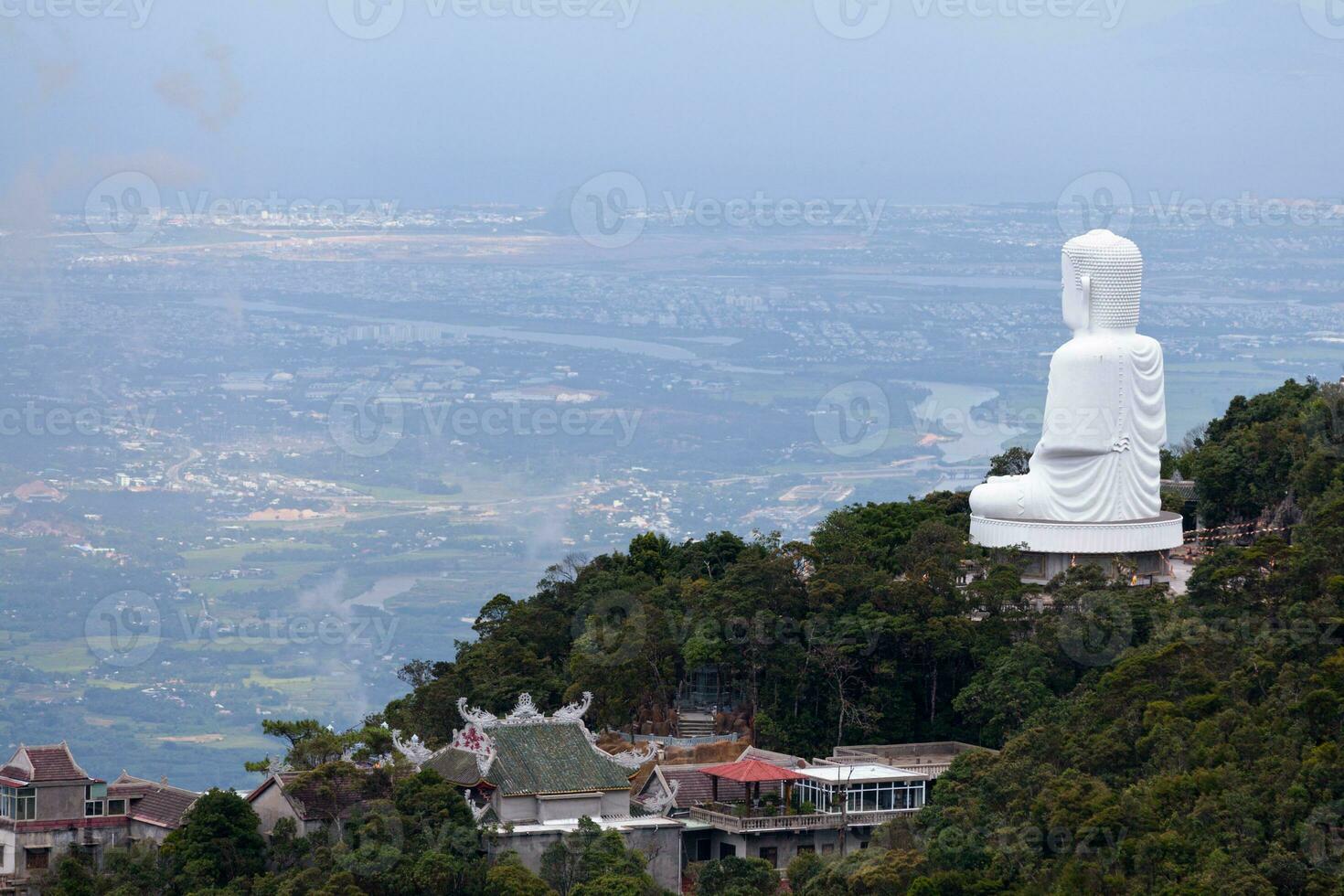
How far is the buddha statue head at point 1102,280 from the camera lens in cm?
4428

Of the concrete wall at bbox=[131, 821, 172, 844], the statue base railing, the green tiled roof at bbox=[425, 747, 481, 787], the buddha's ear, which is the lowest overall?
the concrete wall at bbox=[131, 821, 172, 844]

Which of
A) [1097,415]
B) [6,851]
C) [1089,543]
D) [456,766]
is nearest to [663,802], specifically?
[456,766]

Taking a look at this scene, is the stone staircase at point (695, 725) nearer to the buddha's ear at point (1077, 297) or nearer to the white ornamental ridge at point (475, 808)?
the white ornamental ridge at point (475, 808)

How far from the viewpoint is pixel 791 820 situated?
121 feet

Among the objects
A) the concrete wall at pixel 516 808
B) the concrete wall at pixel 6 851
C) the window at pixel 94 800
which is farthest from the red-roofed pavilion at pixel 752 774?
the concrete wall at pixel 6 851

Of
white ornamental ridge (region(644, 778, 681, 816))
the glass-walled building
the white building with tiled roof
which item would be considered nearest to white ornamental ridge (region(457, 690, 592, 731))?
white ornamental ridge (region(644, 778, 681, 816))

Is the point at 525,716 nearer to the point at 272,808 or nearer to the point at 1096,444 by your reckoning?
the point at 272,808

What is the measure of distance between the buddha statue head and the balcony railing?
11.2 metres

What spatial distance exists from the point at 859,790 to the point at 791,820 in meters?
1.21

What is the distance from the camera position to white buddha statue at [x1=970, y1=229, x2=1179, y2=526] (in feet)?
144

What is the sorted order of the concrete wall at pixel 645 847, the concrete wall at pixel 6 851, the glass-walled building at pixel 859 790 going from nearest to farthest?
the concrete wall at pixel 645 847
the concrete wall at pixel 6 851
the glass-walled building at pixel 859 790

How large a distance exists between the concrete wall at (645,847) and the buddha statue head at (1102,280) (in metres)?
13.4

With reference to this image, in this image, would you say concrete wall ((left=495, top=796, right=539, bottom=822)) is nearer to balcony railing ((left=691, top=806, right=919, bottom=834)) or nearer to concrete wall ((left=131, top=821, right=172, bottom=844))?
balcony railing ((left=691, top=806, right=919, bottom=834))

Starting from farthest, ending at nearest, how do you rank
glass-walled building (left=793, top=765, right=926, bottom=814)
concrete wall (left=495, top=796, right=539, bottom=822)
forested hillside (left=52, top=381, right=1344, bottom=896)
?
glass-walled building (left=793, top=765, right=926, bottom=814) → concrete wall (left=495, top=796, right=539, bottom=822) → forested hillside (left=52, top=381, right=1344, bottom=896)
